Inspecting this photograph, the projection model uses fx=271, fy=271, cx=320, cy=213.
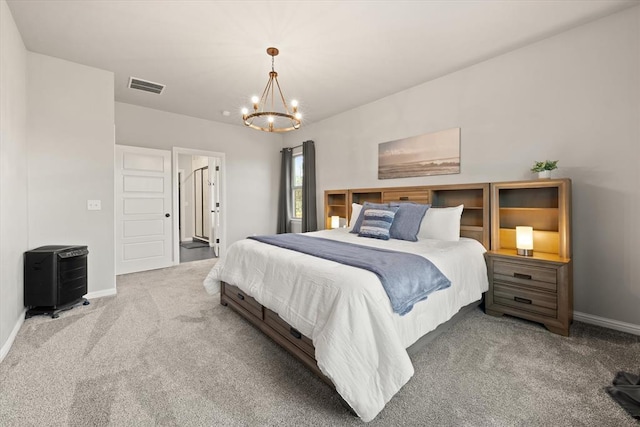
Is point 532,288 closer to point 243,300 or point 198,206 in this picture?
point 243,300

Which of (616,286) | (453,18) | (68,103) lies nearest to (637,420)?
(616,286)

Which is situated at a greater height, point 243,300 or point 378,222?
point 378,222

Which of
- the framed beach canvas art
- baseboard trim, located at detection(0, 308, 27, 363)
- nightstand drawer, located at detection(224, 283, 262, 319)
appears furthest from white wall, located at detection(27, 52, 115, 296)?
the framed beach canvas art

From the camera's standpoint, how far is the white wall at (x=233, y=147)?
4.59 meters

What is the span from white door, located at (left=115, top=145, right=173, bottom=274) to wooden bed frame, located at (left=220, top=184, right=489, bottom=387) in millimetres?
2488

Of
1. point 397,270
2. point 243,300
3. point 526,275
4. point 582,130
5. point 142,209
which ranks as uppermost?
point 582,130

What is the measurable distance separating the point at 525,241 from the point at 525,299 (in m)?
0.55

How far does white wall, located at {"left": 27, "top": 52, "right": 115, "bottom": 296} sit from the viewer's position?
299 cm

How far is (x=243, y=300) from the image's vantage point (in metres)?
2.60

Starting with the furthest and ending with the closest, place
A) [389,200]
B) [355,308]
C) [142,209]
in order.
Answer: [142,209] → [389,200] → [355,308]

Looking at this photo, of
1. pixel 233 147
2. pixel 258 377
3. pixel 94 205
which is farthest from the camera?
pixel 233 147

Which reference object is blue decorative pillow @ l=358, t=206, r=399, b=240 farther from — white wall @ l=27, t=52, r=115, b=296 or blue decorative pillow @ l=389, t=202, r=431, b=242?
white wall @ l=27, t=52, r=115, b=296

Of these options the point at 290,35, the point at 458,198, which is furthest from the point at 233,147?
the point at 458,198

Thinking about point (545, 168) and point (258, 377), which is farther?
point (545, 168)
